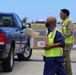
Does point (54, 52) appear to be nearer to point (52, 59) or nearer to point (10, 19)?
point (52, 59)

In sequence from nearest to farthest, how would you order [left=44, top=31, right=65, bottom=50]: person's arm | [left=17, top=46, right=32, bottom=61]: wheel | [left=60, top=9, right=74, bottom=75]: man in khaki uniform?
1. [left=44, top=31, right=65, bottom=50]: person's arm
2. [left=60, top=9, right=74, bottom=75]: man in khaki uniform
3. [left=17, top=46, right=32, bottom=61]: wheel

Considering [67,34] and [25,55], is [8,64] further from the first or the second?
[25,55]

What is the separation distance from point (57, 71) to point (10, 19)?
5815 millimetres

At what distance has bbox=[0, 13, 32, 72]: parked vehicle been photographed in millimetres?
9414

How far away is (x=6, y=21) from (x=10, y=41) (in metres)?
2.13

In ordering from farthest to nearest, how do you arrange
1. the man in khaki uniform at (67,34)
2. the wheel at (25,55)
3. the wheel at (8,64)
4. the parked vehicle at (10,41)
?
the wheel at (25,55) < the wheel at (8,64) < the parked vehicle at (10,41) < the man in khaki uniform at (67,34)

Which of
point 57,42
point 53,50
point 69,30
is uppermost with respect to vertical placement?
point 69,30

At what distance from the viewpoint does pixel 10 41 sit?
9914mm

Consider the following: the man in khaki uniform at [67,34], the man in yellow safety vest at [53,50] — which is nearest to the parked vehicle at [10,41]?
the man in khaki uniform at [67,34]

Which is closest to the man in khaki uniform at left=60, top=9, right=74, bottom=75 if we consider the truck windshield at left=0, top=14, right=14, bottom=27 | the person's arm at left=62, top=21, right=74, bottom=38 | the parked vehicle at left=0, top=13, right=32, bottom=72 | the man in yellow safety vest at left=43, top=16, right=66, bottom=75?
the person's arm at left=62, top=21, right=74, bottom=38

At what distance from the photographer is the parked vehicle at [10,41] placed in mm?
9414

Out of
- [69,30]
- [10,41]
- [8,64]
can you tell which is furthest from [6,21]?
[69,30]

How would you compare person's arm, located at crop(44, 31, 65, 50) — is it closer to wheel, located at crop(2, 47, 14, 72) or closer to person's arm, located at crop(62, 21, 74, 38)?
person's arm, located at crop(62, 21, 74, 38)

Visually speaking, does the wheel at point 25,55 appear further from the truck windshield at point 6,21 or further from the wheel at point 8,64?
the wheel at point 8,64
